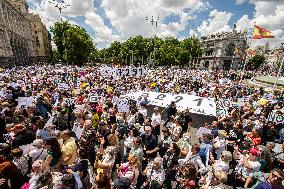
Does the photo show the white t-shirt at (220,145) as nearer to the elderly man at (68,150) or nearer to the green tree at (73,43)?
the elderly man at (68,150)

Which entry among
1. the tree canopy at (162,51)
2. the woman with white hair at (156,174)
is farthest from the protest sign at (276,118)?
the tree canopy at (162,51)

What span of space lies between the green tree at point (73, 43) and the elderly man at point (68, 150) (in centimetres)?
7169

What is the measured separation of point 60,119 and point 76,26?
80582 mm

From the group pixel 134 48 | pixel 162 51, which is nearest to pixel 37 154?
pixel 162 51

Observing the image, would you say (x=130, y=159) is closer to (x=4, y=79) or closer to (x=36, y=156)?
(x=36, y=156)

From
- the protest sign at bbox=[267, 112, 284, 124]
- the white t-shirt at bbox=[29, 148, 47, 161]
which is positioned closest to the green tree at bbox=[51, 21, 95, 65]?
the protest sign at bbox=[267, 112, 284, 124]

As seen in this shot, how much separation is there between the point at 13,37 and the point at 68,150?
68462mm

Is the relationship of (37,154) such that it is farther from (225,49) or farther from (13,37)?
(225,49)

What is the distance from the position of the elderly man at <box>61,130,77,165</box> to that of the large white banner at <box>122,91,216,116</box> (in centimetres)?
861

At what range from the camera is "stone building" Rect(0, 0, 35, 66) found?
53.0m

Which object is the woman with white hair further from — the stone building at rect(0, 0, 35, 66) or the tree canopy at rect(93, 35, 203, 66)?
the tree canopy at rect(93, 35, 203, 66)

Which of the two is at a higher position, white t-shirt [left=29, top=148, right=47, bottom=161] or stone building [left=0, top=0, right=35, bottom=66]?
stone building [left=0, top=0, right=35, bottom=66]

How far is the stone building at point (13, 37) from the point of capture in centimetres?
5300

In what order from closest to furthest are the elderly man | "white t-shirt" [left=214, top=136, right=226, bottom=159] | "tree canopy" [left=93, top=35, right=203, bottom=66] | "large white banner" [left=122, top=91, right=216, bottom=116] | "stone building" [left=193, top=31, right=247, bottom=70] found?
the elderly man < "white t-shirt" [left=214, top=136, right=226, bottom=159] < "large white banner" [left=122, top=91, right=216, bottom=116] < "tree canopy" [left=93, top=35, right=203, bottom=66] < "stone building" [left=193, top=31, right=247, bottom=70]
